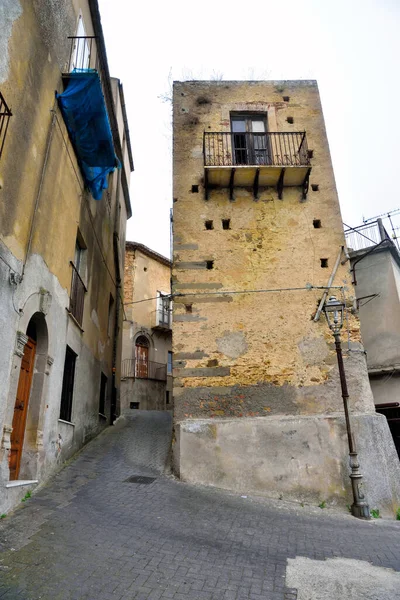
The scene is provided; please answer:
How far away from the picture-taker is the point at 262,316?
9688 millimetres

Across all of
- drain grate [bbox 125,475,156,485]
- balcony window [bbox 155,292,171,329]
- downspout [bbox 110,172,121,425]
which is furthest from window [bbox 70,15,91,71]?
balcony window [bbox 155,292,171,329]

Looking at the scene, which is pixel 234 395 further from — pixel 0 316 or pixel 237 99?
pixel 237 99

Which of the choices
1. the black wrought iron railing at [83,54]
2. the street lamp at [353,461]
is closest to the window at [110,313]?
the black wrought iron railing at [83,54]

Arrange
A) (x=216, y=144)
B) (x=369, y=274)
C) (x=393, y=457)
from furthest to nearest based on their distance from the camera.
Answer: (x=369, y=274)
(x=216, y=144)
(x=393, y=457)

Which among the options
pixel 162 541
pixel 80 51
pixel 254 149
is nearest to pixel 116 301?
pixel 254 149

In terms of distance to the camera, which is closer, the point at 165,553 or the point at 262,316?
the point at 165,553

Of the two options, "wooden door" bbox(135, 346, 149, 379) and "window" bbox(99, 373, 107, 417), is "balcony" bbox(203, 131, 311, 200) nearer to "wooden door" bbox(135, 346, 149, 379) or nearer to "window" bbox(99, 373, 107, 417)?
"window" bbox(99, 373, 107, 417)

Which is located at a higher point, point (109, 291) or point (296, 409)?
point (109, 291)

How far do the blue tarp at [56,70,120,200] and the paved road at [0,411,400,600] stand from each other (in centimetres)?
639

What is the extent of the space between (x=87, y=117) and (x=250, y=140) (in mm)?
4795

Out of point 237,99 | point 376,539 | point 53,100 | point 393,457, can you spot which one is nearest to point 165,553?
point 376,539

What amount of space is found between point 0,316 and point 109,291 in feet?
28.8

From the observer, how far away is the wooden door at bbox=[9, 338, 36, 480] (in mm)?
6583

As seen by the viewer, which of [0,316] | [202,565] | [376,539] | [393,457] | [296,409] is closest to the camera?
[202,565]
